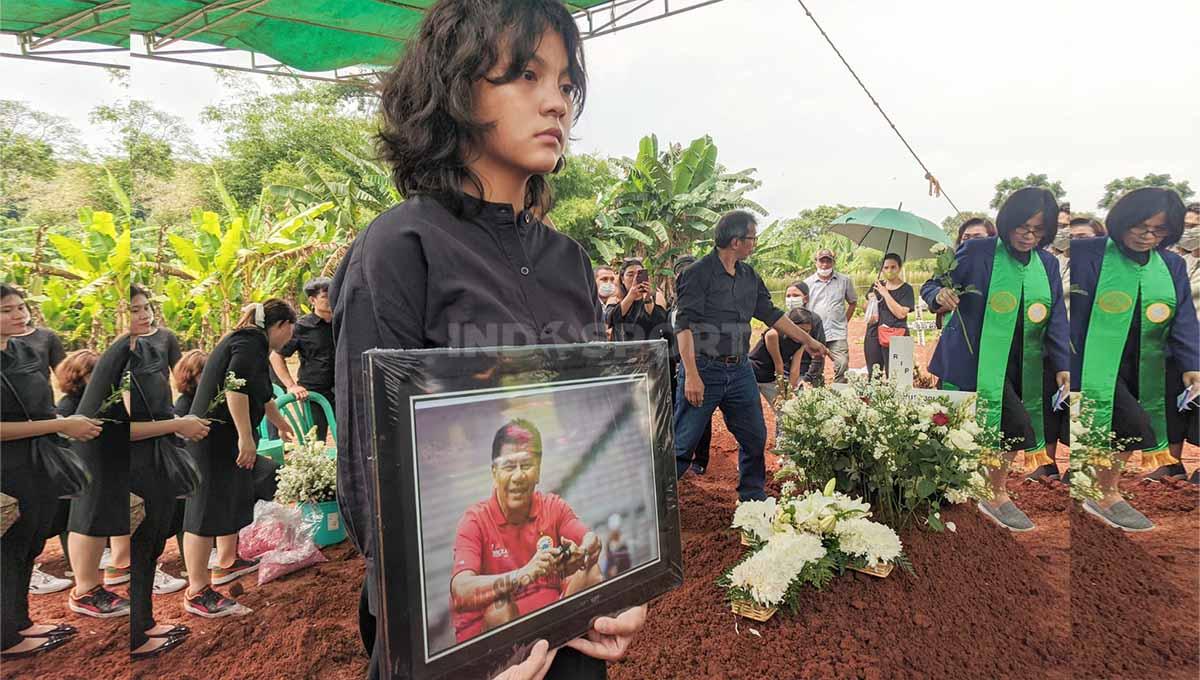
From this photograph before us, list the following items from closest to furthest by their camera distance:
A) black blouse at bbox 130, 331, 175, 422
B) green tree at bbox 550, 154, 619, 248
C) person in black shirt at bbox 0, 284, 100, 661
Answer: person in black shirt at bbox 0, 284, 100, 661, black blouse at bbox 130, 331, 175, 422, green tree at bbox 550, 154, 619, 248


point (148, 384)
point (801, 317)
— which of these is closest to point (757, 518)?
point (801, 317)

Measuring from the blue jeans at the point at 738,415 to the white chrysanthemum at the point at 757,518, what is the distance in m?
0.86

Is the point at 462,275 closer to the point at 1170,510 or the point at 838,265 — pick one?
the point at 1170,510

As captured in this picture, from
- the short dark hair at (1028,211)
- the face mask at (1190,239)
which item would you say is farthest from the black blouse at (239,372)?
the face mask at (1190,239)

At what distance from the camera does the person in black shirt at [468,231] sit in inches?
34.6

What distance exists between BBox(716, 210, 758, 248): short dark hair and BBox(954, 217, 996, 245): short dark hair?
3.72 feet

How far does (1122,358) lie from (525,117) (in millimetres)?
3120

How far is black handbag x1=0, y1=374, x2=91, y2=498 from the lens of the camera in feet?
5.75

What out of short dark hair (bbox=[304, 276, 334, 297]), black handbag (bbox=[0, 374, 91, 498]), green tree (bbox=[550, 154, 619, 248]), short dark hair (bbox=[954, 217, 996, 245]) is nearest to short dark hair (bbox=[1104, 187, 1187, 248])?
short dark hair (bbox=[954, 217, 996, 245])

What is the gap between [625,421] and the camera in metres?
0.98

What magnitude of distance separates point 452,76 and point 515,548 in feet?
2.39

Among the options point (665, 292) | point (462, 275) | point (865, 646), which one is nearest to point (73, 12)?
point (462, 275)

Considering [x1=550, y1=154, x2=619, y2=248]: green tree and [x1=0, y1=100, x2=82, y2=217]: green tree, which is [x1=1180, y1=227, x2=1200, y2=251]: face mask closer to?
[x1=550, y1=154, x2=619, y2=248]: green tree

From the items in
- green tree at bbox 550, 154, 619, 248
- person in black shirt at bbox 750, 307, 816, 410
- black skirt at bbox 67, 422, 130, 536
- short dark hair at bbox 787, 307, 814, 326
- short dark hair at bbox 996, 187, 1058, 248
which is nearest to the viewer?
black skirt at bbox 67, 422, 130, 536
